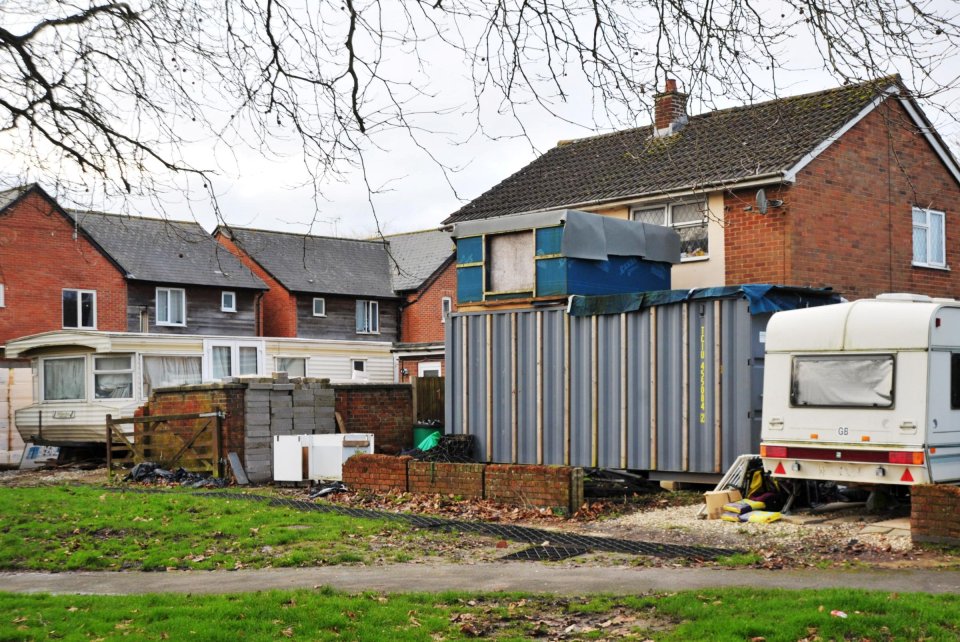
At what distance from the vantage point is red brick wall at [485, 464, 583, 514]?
50.2 ft

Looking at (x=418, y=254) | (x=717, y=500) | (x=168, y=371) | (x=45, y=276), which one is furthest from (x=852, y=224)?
(x=418, y=254)

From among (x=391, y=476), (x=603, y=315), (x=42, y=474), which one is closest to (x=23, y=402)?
(x=42, y=474)

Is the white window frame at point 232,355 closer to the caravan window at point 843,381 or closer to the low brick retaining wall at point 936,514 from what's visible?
the caravan window at point 843,381

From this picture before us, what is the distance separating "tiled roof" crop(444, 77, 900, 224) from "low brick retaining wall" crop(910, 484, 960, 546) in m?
6.66

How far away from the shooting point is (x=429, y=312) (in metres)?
48.9

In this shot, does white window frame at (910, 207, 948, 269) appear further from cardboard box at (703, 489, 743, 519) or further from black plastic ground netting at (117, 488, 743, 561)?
black plastic ground netting at (117, 488, 743, 561)

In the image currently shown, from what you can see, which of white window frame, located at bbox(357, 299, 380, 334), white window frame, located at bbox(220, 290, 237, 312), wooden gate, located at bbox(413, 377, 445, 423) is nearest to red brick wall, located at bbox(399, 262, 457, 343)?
white window frame, located at bbox(357, 299, 380, 334)

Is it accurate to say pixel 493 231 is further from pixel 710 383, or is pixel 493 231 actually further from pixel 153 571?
pixel 153 571

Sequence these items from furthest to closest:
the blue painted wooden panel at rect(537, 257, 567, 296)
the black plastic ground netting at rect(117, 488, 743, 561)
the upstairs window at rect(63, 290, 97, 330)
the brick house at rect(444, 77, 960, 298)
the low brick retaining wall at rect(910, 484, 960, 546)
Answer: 1. the upstairs window at rect(63, 290, 97, 330)
2. the brick house at rect(444, 77, 960, 298)
3. the blue painted wooden panel at rect(537, 257, 567, 296)
4. the black plastic ground netting at rect(117, 488, 743, 561)
5. the low brick retaining wall at rect(910, 484, 960, 546)

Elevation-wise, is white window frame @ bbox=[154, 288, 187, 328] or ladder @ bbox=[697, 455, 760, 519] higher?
white window frame @ bbox=[154, 288, 187, 328]

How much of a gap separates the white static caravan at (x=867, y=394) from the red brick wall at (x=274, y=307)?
3321 centimetres

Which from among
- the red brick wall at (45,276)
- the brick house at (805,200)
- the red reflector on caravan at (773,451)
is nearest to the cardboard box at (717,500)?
the red reflector on caravan at (773,451)

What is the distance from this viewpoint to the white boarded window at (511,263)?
18.7 m

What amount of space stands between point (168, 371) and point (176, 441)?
7.37 metres
